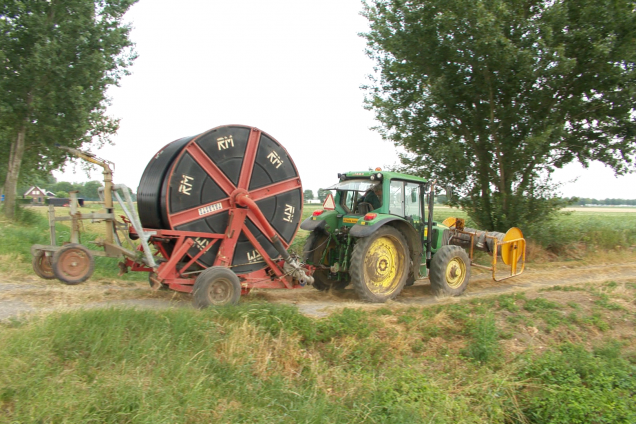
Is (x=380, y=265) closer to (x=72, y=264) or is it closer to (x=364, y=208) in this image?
(x=364, y=208)

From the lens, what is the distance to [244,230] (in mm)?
7547

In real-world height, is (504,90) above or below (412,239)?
above

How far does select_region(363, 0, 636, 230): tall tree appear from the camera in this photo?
12.1 m

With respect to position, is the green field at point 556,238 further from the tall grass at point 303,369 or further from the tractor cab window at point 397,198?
the tall grass at point 303,369

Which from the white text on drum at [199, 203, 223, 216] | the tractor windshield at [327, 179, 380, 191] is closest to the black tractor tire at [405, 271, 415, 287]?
the tractor windshield at [327, 179, 380, 191]

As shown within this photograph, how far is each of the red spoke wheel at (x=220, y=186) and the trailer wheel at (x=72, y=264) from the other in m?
1.11

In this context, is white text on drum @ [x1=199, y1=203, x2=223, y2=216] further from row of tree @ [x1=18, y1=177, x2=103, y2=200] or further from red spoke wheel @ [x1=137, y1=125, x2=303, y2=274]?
row of tree @ [x1=18, y1=177, x2=103, y2=200]

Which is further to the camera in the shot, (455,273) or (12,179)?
(12,179)

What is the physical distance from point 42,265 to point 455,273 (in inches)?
303

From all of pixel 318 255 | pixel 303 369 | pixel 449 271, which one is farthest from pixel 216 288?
pixel 449 271

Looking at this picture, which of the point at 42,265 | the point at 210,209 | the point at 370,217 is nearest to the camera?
the point at 42,265

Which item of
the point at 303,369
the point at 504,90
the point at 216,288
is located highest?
the point at 504,90

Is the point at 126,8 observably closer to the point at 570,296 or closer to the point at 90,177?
the point at 90,177

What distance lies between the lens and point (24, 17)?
14.3 meters
